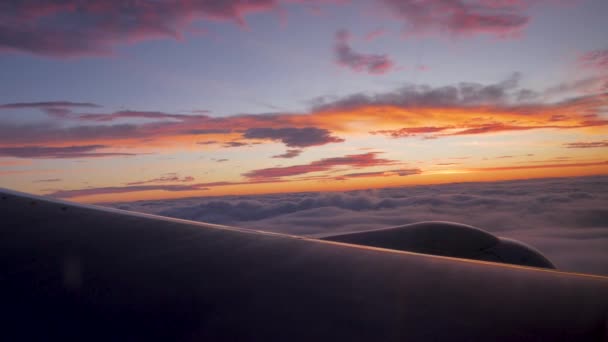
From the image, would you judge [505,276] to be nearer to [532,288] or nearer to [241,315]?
[532,288]

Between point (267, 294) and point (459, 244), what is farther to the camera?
point (459, 244)

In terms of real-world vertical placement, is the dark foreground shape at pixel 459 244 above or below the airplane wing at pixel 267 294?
below

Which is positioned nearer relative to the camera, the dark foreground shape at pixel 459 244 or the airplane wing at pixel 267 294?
the airplane wing at pixel 267 294

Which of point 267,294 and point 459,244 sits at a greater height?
point 267,294

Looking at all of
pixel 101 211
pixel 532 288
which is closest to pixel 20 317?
pixel 101 211
